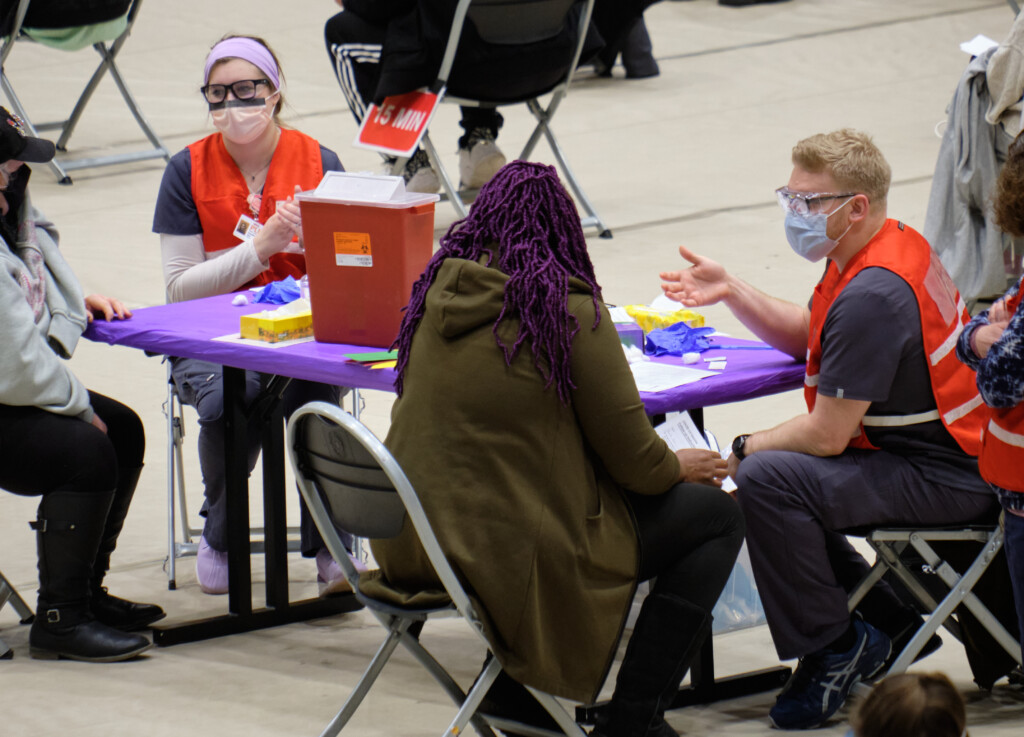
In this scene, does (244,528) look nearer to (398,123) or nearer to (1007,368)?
(1007,368)

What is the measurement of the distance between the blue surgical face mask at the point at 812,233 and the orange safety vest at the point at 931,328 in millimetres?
58

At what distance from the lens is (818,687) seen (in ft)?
9.46

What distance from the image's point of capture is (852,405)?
8.98 feet

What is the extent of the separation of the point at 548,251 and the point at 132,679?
54.8 inches

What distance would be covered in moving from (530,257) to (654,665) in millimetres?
738

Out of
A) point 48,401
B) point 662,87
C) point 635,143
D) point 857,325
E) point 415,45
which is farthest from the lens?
point 662,87

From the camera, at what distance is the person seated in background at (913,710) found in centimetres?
192

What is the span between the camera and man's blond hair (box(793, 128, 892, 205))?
2848 mm

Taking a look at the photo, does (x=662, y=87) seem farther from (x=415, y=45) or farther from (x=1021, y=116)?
(x=1021, y=116)

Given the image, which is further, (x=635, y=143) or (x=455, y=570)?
(x=635, y=143)

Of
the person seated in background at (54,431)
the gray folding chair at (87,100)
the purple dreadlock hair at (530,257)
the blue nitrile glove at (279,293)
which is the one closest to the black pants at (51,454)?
the person seated in background at (54,431)

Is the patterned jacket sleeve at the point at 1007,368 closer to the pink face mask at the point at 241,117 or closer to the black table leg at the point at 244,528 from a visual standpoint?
the black table leg at the point at 244,528

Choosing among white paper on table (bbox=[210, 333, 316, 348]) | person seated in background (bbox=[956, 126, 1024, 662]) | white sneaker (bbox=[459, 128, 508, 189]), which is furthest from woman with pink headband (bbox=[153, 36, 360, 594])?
white sneaker (bbox=[459, 128, 508, 189])

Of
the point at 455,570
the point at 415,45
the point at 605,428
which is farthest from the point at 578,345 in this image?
the point at 415,45
